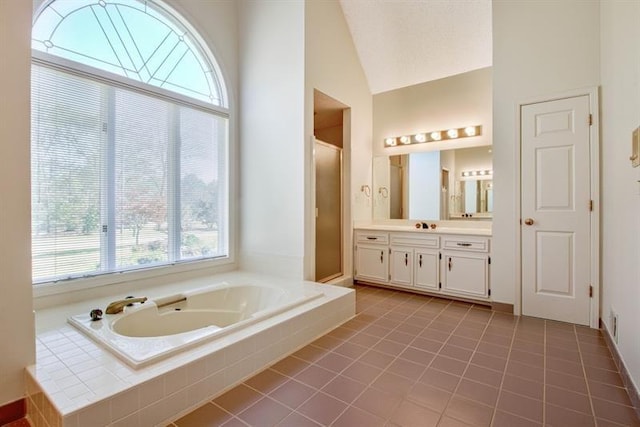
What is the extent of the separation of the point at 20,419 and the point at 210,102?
305 centimetres

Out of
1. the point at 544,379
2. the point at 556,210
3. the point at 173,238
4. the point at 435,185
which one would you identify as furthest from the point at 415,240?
the point at 173,238

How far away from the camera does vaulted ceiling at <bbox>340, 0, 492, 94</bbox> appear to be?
11.5ft

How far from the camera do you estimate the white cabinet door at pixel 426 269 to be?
11.4 ft

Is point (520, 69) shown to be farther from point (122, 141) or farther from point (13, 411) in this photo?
point (13, 411)

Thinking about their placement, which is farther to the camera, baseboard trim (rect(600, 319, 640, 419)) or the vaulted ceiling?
the vaulted ceiling

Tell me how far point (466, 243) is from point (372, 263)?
3.77 feet

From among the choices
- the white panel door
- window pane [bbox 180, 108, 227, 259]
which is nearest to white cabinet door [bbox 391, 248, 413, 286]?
the white panel door

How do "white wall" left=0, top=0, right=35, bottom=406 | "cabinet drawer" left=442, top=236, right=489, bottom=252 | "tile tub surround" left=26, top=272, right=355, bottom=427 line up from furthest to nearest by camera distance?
"cabinet drawer" left=442, top=236, right=489, bottom=252
"white wall" left=0, top=0, right=35, bottom=406
"tile tub surround" left=26, top=272, right=355, bottom=427

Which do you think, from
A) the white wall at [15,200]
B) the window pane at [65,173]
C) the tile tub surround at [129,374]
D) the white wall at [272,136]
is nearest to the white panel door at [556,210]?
the white wall at [272,136]

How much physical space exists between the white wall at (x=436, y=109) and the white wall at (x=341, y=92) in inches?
8.9

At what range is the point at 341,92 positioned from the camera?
3.81 m

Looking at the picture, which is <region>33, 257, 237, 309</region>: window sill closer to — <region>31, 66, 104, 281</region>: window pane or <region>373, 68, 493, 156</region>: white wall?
<region>31, 66, 104, 281</region>: window pane

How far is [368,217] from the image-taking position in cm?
439

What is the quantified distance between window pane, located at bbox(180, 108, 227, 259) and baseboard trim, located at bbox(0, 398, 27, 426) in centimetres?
180
